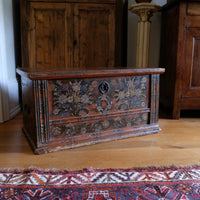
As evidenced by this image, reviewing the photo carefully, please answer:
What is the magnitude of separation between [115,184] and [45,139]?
0.53 m

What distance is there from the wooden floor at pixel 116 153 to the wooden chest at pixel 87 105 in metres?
0.06

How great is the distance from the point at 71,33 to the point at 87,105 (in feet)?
3.30

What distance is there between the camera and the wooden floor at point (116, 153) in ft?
3.75

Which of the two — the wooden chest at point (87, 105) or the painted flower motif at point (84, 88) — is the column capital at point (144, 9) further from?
the painted flower motif at point (84, 88)

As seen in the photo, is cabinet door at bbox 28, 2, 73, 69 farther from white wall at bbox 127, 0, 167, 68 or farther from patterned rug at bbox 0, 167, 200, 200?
patterned rug at bbox 0, 167, 200, 200

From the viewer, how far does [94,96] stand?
1371mm

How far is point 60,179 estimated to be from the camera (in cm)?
98

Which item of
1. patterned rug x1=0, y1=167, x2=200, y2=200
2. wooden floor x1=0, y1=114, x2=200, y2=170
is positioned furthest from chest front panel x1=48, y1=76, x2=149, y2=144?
patterned rug x1=0, y1=167, x2=200, y2=200

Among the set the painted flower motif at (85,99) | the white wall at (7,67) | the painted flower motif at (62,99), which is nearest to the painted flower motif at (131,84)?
the painted flower motif at (85,99)

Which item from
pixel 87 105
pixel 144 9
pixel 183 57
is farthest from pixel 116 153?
pixel 144 9

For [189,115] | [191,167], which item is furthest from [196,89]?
[191,167]

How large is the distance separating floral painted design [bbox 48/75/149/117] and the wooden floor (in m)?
0.22

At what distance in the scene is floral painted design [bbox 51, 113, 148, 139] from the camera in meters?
1.32

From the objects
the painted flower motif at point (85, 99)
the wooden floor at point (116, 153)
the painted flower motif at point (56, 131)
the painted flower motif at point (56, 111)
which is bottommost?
the wooden floor at point (116, 153)
